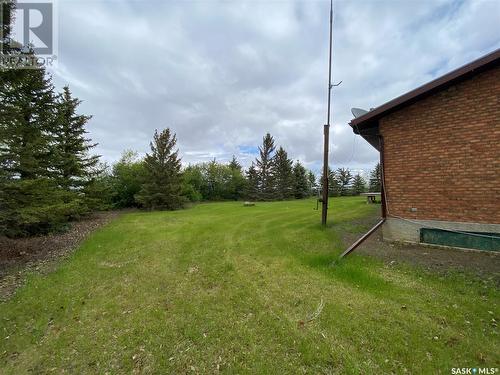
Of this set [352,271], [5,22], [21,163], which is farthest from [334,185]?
[5,22]

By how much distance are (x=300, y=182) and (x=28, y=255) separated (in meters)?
33.8

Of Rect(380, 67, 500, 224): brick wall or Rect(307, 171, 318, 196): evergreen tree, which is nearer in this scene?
Rect(380, 67, 500, 224): brick wall

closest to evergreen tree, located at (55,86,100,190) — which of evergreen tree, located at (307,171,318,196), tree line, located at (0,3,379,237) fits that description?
tree line, located at (0,3,379,237)

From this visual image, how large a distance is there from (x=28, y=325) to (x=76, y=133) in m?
13.5

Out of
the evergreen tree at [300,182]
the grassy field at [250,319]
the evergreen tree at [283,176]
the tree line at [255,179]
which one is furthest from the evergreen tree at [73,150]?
the evergreen tree at [300,182]

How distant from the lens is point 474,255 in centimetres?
550

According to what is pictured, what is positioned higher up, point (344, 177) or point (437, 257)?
point (344, 177)

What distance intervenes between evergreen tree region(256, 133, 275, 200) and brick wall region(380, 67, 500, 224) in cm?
2834

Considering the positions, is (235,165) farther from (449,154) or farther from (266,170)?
(449,154)

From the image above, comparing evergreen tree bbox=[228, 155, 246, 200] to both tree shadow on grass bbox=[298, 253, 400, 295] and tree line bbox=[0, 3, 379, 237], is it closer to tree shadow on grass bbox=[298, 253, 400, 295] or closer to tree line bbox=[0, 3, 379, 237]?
tree line bbox=[0, 3, 379, 237]

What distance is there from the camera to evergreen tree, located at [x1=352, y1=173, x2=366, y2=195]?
36.2m

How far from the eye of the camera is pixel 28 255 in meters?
6.97

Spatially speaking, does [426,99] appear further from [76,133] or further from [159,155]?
[159,155]

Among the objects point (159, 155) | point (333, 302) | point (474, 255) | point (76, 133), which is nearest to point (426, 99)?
point (474, 255)
